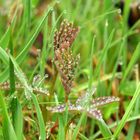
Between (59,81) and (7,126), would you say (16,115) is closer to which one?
(7,126)

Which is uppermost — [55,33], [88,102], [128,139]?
[55,33]

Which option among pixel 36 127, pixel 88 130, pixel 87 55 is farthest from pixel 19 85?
pixel 87 55

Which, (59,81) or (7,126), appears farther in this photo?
(59,81)

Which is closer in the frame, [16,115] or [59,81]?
[16,115]

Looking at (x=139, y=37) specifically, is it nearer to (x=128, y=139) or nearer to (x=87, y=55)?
(x=87, y=55)

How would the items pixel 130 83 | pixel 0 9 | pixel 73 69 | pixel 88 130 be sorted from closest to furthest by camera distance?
1. pixel 73 69
2. pixel 88 130
3. pixel 130 83
4. pixel 0 9

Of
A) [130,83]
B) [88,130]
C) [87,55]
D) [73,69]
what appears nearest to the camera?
[73,69]

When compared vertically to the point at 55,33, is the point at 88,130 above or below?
below

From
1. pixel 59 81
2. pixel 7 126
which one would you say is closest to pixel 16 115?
pixel 7 126
